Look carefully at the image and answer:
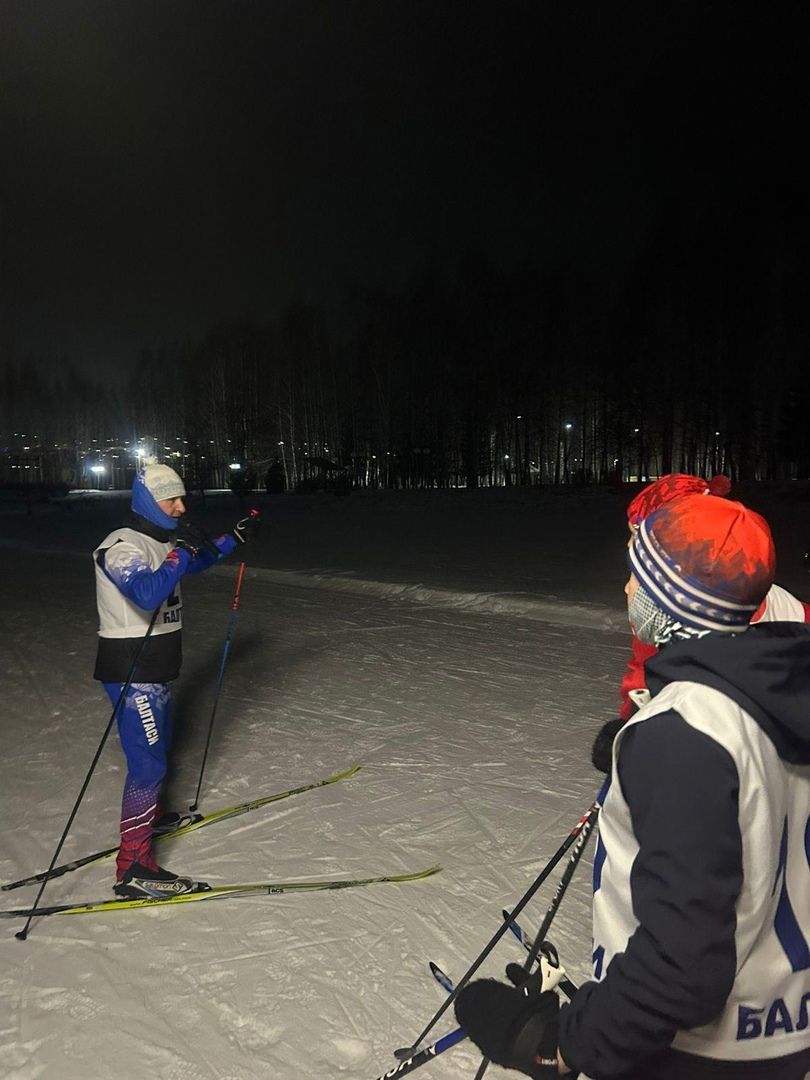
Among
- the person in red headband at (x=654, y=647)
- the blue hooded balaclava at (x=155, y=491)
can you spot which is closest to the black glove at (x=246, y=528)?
the blue hooded balaclava at (x=155, y=491)

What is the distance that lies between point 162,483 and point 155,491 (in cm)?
5

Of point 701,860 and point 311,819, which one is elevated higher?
point 701,860

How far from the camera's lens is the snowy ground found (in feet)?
8.02

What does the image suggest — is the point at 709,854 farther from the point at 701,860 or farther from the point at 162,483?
the point at 162,483

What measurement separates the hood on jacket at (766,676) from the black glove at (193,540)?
2687 millimetres

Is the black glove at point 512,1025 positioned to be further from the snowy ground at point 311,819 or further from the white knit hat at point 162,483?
the white knit hat at point 162,483

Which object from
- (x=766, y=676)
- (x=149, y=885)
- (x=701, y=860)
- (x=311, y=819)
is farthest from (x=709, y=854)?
(x=311, y=819)

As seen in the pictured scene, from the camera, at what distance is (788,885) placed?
3.85 ft

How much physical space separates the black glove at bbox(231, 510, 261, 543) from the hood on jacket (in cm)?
297

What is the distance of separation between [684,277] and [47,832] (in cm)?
3588

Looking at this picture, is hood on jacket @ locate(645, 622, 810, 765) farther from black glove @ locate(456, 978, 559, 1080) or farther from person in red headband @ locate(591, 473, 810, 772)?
person in red headband @ locate(591, 473, 810, 772)

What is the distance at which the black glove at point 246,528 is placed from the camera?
3818 mm

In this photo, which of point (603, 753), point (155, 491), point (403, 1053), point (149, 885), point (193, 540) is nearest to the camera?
point (603, 753)

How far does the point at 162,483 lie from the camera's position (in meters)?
3.40
